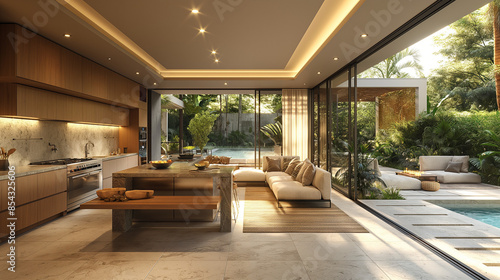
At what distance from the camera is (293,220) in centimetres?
414

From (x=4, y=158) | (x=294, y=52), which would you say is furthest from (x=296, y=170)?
(x=4, y=158)

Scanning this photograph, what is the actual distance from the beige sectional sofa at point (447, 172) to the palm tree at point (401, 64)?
28.8 ft

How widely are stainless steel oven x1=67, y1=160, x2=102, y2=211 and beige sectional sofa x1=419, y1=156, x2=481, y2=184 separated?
26.7 ft

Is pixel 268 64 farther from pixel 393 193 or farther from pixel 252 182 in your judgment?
pixel 393 193

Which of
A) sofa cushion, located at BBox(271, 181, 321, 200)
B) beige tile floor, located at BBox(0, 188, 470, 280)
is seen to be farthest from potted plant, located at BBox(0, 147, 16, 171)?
sofa cushion, located at BBox(271, 181, 321, 200)

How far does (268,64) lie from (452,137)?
261 inches

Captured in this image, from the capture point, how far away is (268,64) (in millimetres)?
6336

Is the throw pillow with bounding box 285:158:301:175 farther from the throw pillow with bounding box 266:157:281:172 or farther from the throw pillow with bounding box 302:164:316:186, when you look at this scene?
the throw pillow with bounding box 302:164:316:186

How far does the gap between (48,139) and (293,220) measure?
4433 mm

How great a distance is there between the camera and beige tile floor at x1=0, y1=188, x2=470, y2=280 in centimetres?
248

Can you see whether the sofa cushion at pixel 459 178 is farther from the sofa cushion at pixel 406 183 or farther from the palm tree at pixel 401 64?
the palm tree at pixel 401 64

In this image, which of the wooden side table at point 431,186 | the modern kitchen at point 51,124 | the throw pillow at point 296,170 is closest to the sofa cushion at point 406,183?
the wooden side table at point 431,186

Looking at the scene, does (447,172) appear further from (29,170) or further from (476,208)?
(29,170)

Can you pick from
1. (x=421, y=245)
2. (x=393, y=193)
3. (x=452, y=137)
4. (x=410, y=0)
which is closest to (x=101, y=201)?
(x=421, y=245)
